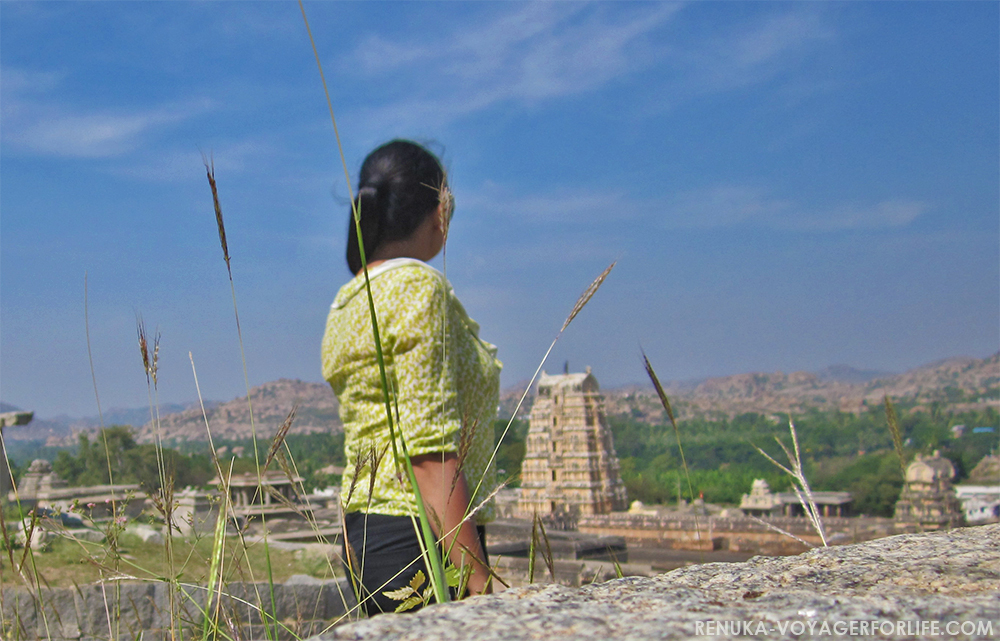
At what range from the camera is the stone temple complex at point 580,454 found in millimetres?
21438

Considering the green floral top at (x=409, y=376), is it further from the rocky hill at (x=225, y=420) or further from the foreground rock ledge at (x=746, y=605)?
the foreground rock ledge at (x=746, y=605)

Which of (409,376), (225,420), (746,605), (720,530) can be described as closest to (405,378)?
(409,376)

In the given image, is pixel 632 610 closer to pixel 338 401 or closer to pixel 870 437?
pixel 338 401

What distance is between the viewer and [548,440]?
22281 millimetres

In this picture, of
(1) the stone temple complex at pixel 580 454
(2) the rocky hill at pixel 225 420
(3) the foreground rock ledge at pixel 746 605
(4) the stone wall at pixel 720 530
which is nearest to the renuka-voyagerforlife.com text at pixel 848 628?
(3) the foreground rock ledge at pixel 746 605

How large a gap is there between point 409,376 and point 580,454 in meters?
20.5

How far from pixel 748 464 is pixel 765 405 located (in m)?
45.9

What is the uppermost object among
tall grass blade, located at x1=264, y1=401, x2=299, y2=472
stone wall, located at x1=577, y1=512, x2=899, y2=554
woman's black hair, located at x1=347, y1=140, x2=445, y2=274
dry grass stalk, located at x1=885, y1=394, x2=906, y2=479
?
woman's black hair, located at x1=347, y1=140, x2=445, y2=274

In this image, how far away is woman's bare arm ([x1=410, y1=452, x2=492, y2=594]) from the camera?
1.40m

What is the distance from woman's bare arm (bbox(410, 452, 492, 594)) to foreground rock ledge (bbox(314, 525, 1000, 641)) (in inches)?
18.4

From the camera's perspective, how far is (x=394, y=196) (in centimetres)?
186

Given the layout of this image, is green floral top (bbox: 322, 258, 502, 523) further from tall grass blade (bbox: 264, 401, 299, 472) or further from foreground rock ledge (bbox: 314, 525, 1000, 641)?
foreground rock ledge (bbox: 314, 525, 1000, 641)

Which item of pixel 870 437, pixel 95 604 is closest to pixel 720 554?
pixel 95 604

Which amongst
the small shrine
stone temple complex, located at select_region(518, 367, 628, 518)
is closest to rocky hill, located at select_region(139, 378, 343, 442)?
stone temple complex, located at select_region(518, 367, 628, 518)
